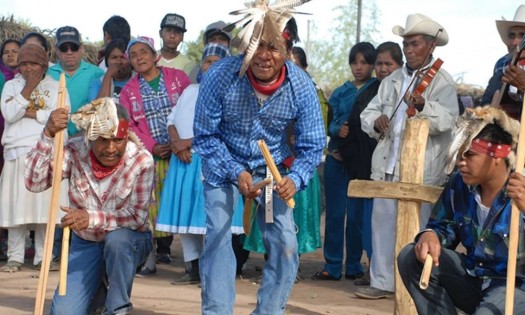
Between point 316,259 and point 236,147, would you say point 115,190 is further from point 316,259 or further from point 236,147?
point 316,259

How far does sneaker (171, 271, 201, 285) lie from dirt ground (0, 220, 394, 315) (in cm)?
12

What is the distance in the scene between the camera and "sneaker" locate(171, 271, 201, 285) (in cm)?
951

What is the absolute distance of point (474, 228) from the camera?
6.05 m

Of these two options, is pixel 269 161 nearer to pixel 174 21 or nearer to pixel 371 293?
pixel 371 293

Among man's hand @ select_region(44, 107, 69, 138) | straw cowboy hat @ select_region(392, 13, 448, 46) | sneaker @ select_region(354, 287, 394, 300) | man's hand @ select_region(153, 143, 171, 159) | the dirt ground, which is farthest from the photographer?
man's hand @ select_region(153, 143, 171, 159)

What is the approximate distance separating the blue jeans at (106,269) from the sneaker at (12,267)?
2.62 metres

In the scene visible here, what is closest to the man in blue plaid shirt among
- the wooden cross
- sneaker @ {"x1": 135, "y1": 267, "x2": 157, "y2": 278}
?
the wooden cross

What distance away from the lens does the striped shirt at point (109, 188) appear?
7.36 metres

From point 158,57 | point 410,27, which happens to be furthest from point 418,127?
point 158,57

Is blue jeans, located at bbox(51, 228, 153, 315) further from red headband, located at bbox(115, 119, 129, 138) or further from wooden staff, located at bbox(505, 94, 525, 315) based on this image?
wooden staff, located at bbox(505, 94, 525, 315)

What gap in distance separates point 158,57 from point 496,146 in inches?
204

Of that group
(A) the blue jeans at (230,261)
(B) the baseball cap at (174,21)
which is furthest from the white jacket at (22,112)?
(A) the blue jeans at (230,261)

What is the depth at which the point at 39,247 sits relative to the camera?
10.2 metres

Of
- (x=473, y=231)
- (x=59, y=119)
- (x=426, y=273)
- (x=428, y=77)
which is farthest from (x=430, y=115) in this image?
(x=59, y=119)
